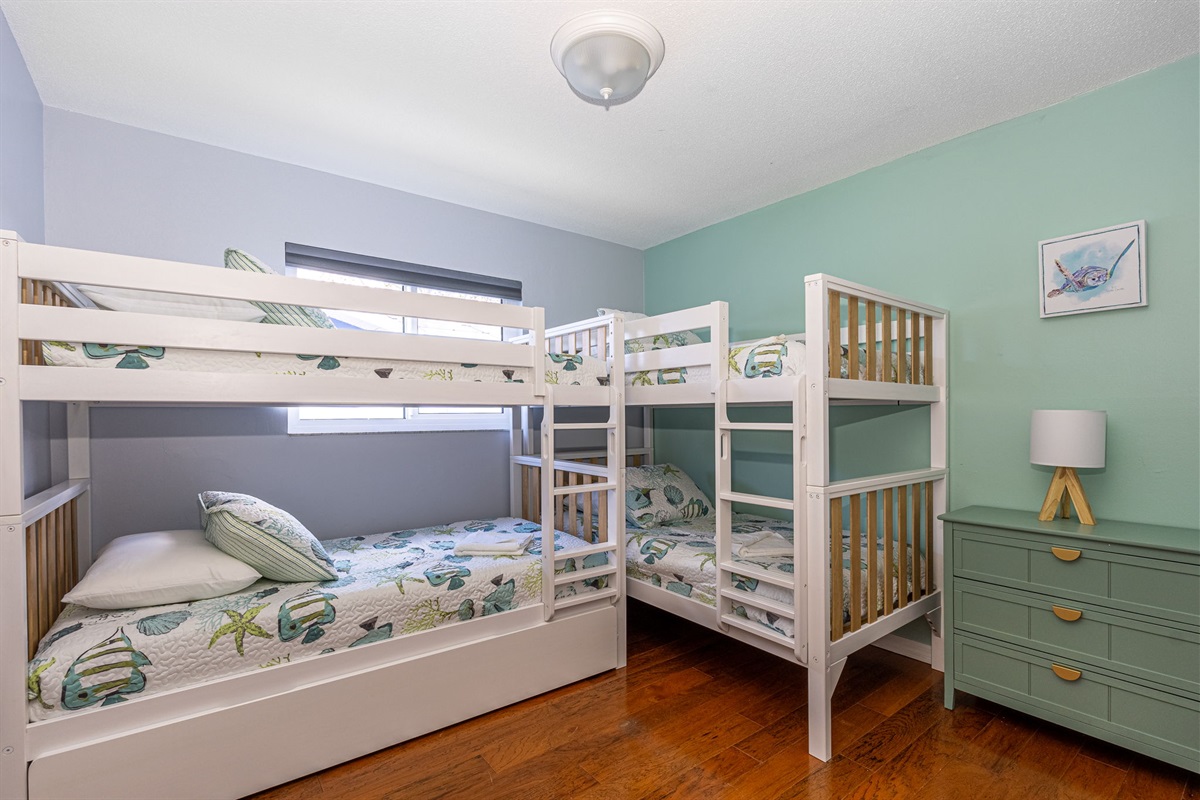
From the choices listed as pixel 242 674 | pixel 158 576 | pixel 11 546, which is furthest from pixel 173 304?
pixel 242 674

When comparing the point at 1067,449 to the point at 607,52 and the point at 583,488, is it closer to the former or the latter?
the point at 583,488

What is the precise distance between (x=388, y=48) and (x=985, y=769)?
315 cm

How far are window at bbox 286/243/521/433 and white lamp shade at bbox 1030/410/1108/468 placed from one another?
2.57 m

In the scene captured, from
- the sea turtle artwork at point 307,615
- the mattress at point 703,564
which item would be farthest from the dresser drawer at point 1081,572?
the sea turtle artwork at point 307,615

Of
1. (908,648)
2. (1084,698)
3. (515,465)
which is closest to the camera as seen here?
(1084,698)

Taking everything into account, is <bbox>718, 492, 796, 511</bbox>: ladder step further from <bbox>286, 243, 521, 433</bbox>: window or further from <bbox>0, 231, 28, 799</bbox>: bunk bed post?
<bbox>0, 231, 28, 799</bbox>: bunk bed post

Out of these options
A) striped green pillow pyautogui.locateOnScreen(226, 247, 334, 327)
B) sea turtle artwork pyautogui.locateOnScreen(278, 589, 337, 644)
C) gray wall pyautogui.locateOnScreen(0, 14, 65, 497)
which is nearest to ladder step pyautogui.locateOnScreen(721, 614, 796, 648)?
sea turtle artwork pyautogui.locateOnScreen(278, 589, 337, 644)

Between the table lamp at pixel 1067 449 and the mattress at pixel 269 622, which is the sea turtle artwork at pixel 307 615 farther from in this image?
the table lamp at pixel 1067 449

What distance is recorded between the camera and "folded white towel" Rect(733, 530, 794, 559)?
2.38 metres

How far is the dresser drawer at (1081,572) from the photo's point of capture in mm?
1731

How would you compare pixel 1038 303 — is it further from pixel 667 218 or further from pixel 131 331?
pixel 131 331

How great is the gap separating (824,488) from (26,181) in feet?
10.1

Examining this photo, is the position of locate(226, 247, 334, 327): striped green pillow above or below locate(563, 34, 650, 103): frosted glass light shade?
below

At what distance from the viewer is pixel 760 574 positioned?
2143 mm
